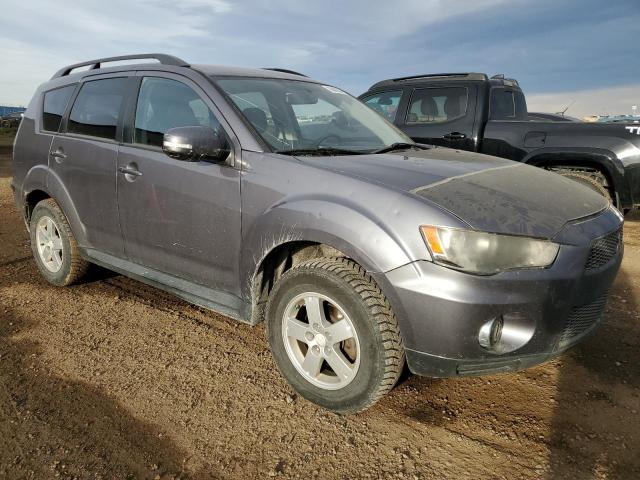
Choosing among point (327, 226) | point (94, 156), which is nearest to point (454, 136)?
point (94, 156)

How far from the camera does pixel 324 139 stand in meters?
3.14

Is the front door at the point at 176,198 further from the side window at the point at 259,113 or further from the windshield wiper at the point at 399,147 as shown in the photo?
the windshield wiper at the point at 399,147

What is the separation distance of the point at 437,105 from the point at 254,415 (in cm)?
535

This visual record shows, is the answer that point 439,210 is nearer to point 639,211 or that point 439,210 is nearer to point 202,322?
point 202,322

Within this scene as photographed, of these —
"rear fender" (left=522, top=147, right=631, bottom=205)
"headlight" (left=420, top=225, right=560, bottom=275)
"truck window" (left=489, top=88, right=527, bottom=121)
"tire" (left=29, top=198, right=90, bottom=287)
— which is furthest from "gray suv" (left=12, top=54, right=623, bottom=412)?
"truck window" (left=489, top=88, right=527, bottom=121)

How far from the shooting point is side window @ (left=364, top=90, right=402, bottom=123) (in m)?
7.06

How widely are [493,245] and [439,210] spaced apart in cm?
27

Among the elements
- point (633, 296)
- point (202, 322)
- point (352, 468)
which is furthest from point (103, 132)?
point (633, 296)

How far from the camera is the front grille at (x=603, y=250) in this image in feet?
7.67

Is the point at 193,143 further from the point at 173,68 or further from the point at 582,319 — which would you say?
the point at 582,319

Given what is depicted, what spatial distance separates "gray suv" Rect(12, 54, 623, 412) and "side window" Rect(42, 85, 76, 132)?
0.24 metres

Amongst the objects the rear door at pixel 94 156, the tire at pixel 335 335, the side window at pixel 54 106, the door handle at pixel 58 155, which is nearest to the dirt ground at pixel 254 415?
the tire at pixel 335 335

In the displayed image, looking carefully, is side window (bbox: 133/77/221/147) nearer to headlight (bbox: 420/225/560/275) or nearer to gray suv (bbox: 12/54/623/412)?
gray suv (bbox: 12/54/623/412)

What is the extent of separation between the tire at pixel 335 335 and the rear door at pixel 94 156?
63.0 inches
